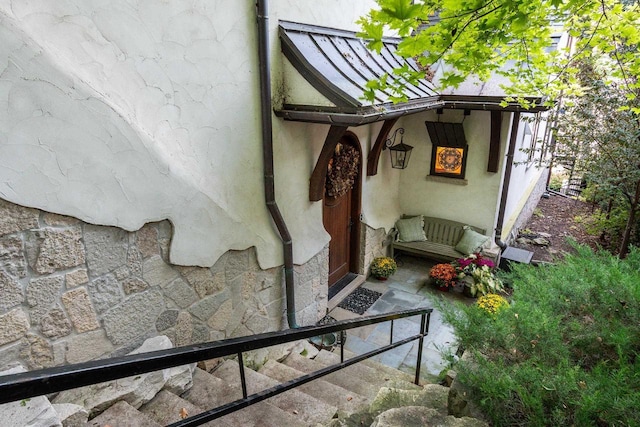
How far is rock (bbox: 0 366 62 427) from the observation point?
1.60 metres

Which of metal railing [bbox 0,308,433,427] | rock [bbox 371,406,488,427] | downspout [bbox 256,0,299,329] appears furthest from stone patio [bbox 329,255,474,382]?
metal railing [bbox 0,308,433,427]

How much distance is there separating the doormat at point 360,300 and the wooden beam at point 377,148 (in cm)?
178

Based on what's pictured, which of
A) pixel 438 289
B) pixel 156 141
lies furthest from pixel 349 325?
pixel 438 289

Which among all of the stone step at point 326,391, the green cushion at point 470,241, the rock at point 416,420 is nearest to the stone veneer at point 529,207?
the green cushion at point 470,241

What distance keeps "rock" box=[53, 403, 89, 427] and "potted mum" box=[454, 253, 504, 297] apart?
495 centimetres

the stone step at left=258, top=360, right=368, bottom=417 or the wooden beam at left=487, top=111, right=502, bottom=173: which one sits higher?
the wooden beam at left=487, top=111, right=502, bottom=173

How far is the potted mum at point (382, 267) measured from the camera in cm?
615

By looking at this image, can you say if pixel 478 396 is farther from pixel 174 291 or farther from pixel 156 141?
pixel 156 141

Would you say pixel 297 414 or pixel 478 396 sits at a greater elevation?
pixel 478 396

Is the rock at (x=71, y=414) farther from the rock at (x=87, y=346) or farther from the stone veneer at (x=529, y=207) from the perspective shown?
the stone veneer at (x=529, y=207)

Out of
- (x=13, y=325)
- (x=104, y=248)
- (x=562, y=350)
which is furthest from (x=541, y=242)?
(x=13, y=325)

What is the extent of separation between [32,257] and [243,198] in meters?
1.61

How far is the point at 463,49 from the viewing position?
2.87 metres

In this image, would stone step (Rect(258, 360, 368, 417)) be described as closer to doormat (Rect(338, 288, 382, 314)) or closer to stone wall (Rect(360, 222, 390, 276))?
doormat (Rect(338, 288, 382, 314))
